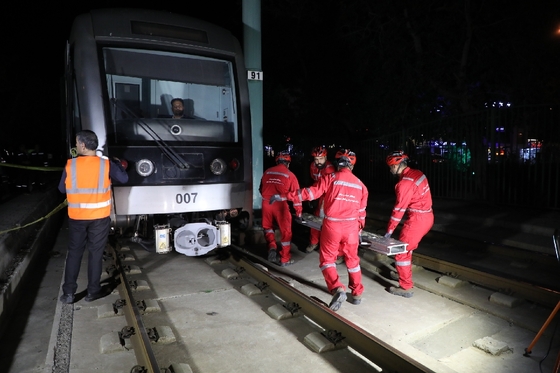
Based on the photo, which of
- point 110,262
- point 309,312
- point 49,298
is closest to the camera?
point 309,312

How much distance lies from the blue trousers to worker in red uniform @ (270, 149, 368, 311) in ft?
7.64

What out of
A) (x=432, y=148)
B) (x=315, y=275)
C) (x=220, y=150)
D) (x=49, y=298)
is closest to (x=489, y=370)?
(x=315, y=275)

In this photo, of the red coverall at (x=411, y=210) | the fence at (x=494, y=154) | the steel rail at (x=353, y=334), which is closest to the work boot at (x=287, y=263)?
the steel rail at (x=353, y=334)

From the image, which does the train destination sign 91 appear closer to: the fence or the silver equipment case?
the fence

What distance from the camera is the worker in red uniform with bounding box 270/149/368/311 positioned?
4965mm

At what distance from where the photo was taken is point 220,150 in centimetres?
622

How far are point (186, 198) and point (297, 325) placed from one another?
2.37 m

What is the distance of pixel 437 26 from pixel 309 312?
450 inches

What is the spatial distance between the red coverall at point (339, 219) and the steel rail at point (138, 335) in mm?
2063

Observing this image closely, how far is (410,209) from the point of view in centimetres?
544

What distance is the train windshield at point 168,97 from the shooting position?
5.74 metres

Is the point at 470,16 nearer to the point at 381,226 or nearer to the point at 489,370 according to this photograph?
the point at 381,226

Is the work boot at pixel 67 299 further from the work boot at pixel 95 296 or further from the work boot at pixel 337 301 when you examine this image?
the work boot at pixel 337 301

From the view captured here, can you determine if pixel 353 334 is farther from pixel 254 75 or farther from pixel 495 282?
pixel 254 75
